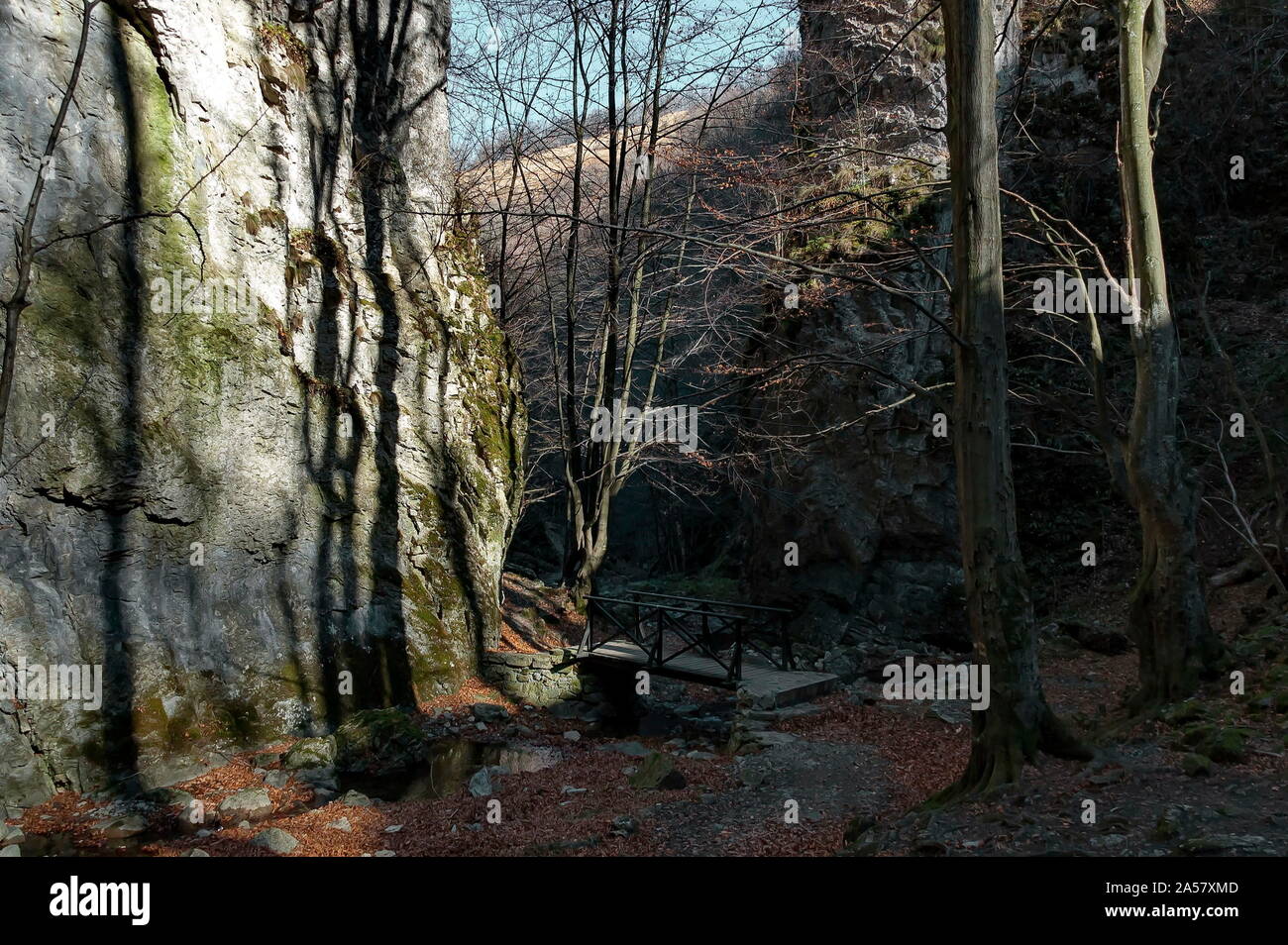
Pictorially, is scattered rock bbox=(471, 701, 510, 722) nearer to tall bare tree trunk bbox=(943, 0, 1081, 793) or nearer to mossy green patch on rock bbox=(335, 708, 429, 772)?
mossy green patch on rock bbox=(335, 708, 429, 772)

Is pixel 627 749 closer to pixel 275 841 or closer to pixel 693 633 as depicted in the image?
pixel 693 633

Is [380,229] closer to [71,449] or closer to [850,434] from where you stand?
[71,449]

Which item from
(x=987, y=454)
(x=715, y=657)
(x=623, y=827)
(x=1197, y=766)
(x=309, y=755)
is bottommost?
(x=623, y=827)

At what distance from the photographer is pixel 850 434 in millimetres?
15266

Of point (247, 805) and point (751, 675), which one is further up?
point (751, 675)
